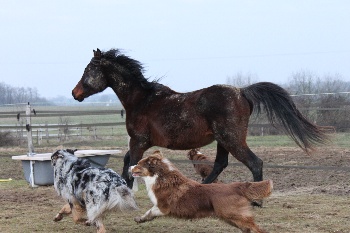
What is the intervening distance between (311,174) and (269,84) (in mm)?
4668

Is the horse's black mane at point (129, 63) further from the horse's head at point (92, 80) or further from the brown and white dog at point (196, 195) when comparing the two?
the brown and white dog at point (196, 195)

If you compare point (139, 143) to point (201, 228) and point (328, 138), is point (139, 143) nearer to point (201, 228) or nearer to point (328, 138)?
point (201, 228)

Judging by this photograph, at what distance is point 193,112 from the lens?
7.69 metres

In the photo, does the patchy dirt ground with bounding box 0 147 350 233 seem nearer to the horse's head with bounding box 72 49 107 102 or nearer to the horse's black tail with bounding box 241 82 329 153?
the horse's black tail with bounding box 241 82 329 153

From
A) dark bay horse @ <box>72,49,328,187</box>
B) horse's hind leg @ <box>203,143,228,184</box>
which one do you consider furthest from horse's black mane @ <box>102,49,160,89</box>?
horse's hind leg @ <box>203,143,228,184</box>

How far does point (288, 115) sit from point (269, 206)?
1.46 m

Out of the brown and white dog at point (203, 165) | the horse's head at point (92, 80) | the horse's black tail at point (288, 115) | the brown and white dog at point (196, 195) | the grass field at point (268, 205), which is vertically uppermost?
the horse's head at point (92, 80)

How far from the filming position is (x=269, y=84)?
7965mm

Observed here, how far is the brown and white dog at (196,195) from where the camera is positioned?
604 centimetres

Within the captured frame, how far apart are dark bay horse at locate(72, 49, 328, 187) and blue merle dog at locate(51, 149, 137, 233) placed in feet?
3.69

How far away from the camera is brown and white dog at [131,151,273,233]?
6.04m

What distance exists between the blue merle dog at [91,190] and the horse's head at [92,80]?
154 cm

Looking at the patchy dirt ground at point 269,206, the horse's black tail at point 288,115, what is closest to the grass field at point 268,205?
the patchy dirt ground at point 269,206

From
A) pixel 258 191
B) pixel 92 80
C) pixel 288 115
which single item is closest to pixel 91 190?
pixel 258 191
